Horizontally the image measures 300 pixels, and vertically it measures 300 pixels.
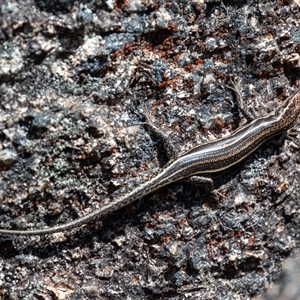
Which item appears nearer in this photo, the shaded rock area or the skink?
the shaded rock area

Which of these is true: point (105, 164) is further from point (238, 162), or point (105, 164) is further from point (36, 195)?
point (238, 162)

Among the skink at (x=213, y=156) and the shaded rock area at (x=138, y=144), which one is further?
the skink at (x=213, y=156)

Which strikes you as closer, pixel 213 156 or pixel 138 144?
pixel 138 144

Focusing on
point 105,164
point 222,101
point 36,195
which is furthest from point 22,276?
point 222,101

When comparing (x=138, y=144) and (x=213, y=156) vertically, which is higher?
(x=138, y=144)
